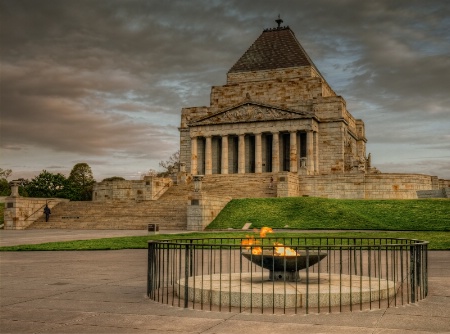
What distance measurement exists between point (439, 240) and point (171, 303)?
1922cm

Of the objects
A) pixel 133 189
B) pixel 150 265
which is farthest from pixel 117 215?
pixel 150 265

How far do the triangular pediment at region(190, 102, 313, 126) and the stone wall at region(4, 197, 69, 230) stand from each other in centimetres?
2879

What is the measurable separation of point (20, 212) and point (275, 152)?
33.2 m

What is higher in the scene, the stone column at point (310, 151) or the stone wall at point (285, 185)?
the stone column at point (310, 151)

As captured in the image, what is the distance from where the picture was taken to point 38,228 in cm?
4425

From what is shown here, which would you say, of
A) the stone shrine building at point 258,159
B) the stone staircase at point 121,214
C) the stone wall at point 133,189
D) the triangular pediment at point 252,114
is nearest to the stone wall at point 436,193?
the stone shrine building at point 258,159

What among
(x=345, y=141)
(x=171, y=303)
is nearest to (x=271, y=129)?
(x=345, y=141)

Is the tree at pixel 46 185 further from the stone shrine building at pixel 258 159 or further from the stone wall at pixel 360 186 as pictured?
the stone wall at pixel 360 186

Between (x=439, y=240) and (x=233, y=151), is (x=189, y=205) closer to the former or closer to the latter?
(x=439, y=240)

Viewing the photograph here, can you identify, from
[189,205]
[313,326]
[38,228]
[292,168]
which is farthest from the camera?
[292,168]

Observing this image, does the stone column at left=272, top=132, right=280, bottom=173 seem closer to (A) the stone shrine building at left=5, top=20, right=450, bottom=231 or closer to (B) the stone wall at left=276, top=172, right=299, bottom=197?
(A) the stone shrine building at left=5, top=20, right=450, bottom=231

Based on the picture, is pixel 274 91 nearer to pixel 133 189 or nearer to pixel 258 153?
pixel 258 153

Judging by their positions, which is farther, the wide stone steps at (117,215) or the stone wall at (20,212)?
the stone wall at (20,212)

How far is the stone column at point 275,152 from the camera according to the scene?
66.9 metres
